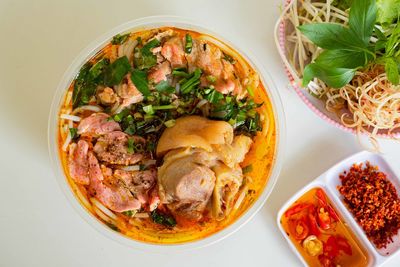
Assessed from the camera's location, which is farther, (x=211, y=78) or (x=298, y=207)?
(x=298, y=207)

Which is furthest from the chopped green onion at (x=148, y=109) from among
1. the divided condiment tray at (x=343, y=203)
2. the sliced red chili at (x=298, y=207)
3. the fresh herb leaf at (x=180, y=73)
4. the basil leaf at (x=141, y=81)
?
the sliced red chili at (x=298, y=207)

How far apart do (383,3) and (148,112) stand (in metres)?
0.92

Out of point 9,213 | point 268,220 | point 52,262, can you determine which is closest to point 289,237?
point 268,220

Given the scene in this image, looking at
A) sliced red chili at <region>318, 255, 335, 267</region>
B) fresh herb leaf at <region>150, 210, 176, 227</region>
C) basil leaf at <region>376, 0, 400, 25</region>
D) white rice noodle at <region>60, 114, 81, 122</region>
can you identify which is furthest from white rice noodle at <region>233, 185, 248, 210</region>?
basil leaf at <region>376, 0, 400, 25</region>

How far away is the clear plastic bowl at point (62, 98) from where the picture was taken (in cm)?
185

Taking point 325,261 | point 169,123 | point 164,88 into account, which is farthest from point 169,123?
point 325,261

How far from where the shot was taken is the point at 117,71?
1.78 meters

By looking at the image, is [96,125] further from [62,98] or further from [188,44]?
[188,44]

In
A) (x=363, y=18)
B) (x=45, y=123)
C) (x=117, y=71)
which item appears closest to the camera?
(x=363, y=18)

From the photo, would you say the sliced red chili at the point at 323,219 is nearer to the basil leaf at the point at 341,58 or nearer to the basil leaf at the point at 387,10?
the basil leaf at the point at 341,58

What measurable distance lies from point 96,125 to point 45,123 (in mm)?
374

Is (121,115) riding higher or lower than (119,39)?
lower

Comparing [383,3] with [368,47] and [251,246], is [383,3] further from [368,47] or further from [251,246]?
[251,246]

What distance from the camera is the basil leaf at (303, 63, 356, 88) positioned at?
1.74m
